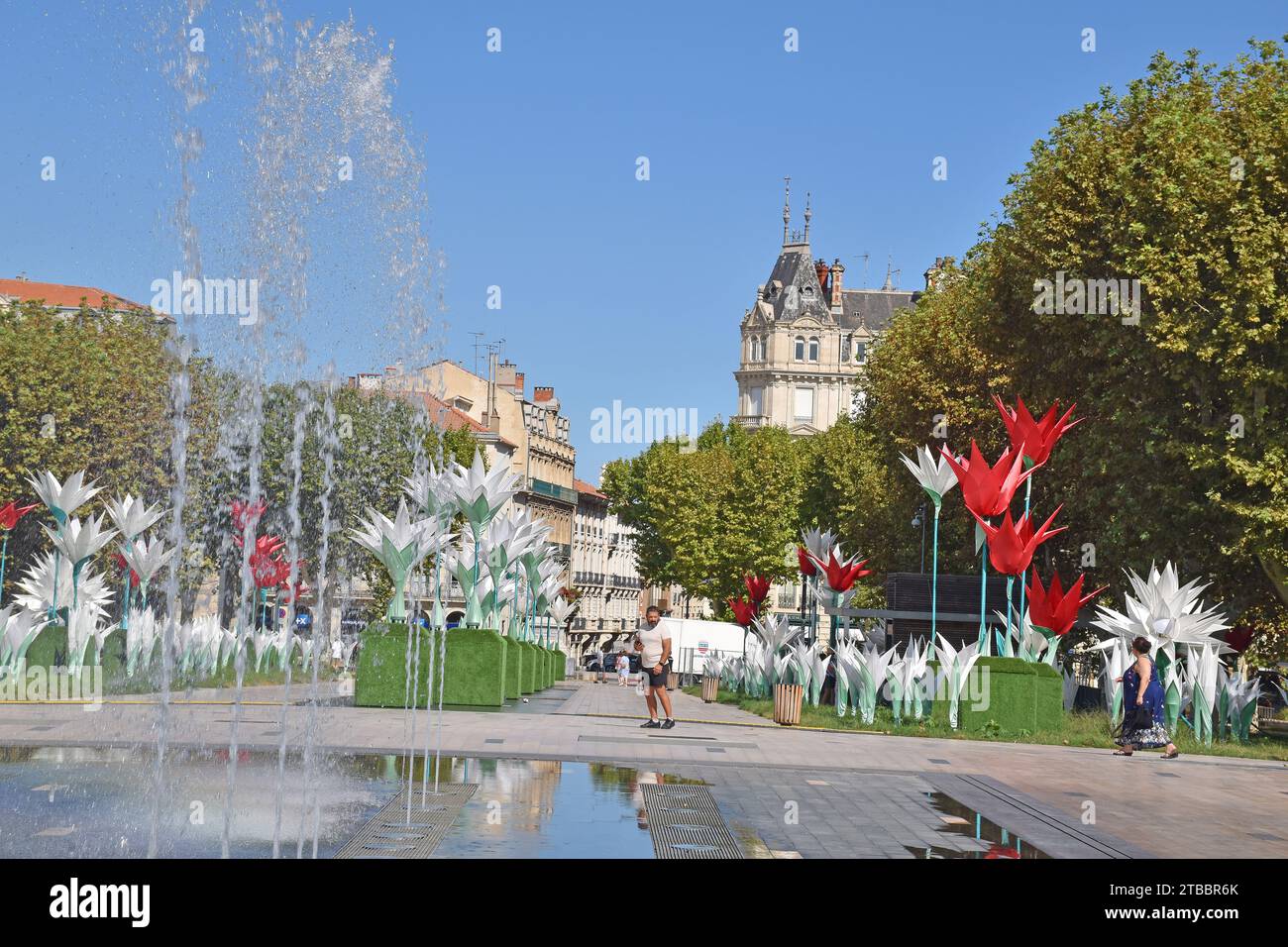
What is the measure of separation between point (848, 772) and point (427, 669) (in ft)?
29.5

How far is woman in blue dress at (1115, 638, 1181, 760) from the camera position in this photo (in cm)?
2080

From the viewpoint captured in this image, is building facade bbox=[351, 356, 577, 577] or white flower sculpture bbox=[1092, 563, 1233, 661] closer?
white flower sculpture bbox=[1092, 563, 1233, 661]

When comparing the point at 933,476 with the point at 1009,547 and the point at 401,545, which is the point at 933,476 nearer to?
the point at 1009,547

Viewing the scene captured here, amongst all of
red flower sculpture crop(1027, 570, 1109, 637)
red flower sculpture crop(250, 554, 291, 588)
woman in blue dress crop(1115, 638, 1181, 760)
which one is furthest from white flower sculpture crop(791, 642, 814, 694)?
red flower sculpture crop(250, 554, 291, 588)

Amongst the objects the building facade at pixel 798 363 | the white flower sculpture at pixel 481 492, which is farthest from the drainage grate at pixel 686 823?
the building facade at pixel 798 363

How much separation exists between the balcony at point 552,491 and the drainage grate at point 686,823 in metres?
101

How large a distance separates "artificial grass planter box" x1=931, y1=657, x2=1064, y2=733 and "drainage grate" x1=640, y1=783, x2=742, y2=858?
34.7 feet

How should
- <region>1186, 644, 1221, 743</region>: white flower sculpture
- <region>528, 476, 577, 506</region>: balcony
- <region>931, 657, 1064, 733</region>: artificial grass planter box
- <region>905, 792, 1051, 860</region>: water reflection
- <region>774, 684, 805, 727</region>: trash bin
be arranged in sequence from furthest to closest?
<region>528, 476, 577, 506</region>: balcony → <region>774, 684, 805, 727</region>: trash bin → <region>1186, 644, 1221, 743</region>: white flower sculpture → <region>931, 657, 1064, 733</region>: artificial grass planter box → <region>905, 792, 1051, 860</region>: water reflection

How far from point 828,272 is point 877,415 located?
9131 centimetres

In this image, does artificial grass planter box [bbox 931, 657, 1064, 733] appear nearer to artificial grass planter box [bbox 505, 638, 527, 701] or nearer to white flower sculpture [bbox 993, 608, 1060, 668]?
white flower sculpture [bbox 993, 608, 1060, 668]
